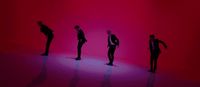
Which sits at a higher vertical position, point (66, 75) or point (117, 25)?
point (117, 25)

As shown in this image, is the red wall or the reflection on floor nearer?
the reflection on floor

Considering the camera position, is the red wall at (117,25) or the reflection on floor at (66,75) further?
the red wall at (117,25)

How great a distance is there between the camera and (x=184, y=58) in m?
15.6

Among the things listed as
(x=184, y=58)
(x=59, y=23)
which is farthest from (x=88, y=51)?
(x=184, y=58)

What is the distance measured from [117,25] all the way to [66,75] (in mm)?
7095

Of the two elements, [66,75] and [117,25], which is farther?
[117,25]

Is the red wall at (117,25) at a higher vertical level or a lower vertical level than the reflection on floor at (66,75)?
higher

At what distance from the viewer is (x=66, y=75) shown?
960 cm

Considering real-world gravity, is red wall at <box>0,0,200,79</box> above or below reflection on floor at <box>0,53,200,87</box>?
above

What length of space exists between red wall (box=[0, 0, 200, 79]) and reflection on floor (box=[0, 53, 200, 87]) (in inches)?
128

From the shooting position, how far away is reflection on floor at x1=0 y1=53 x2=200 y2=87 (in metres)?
8.39

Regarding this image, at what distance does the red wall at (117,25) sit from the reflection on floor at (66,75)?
3248mm

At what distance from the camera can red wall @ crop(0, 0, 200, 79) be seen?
50.2 ft

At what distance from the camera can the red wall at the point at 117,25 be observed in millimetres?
15297
